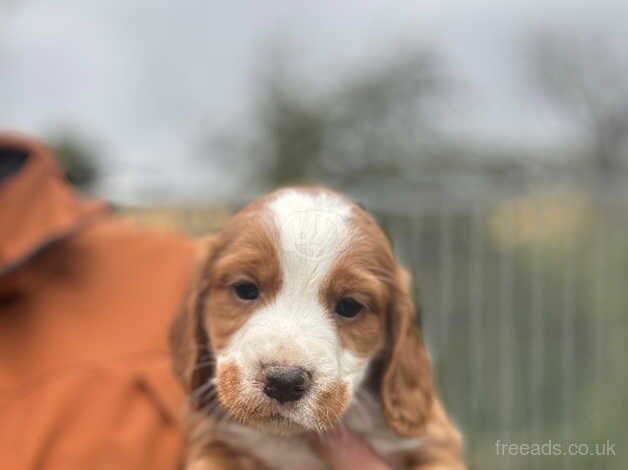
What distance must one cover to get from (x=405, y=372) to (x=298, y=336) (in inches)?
21.0

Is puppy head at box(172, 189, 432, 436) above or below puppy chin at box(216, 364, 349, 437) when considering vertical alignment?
above

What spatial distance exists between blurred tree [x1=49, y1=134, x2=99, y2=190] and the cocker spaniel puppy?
3.92 m

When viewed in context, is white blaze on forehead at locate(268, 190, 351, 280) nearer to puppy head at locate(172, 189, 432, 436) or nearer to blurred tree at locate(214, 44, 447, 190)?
puppy head at locate(172, 189, 432, 436)

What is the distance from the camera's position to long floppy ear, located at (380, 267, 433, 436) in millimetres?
2027

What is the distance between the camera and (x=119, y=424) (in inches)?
106

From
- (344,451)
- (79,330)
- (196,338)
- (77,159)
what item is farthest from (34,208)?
(77,159)

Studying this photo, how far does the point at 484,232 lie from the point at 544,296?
0.73 meters

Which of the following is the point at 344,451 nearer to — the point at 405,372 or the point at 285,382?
the point at 405,372

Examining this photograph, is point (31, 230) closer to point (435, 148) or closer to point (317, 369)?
point (317, 369)

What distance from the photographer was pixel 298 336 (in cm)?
165

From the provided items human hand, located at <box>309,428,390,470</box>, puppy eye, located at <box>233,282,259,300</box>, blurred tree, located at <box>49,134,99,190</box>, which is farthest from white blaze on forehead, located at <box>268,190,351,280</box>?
blurred tree, located at <box>49,134,99,190</box>

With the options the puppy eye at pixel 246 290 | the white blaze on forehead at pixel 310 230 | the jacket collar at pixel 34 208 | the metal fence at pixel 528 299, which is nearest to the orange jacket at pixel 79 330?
the jacket collar at pixel 34 208

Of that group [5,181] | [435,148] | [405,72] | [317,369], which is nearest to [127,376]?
[5,181]

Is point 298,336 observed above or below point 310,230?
below
